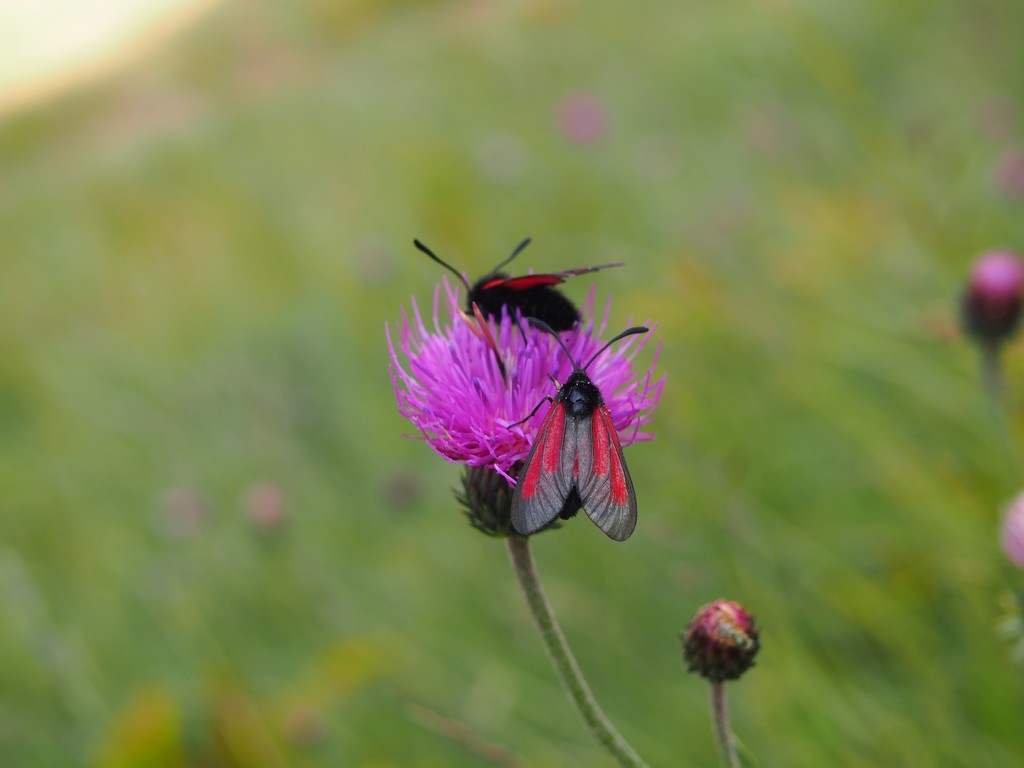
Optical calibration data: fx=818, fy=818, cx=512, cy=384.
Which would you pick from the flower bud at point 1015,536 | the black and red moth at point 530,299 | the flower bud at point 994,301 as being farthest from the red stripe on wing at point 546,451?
the flower bud at point 994,301

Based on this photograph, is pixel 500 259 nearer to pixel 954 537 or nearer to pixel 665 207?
pixel 665 207

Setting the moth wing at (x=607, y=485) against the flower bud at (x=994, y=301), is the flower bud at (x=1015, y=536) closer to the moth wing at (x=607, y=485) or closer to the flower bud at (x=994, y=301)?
the flower bud at (x=994, y=301)

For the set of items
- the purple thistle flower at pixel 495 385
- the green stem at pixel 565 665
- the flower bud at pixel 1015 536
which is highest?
the flower bud at pixel 1015 536

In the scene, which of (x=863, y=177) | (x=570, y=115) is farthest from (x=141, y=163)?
(x=863, y=177)

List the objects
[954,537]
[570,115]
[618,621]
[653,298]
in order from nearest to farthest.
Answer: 1. [954,537]
2. [618,621]
3. [653,298]
4. [570,115]

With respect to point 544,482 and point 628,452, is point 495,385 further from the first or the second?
point 628,452

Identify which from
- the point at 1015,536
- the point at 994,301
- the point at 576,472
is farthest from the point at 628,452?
the point at 576,472
